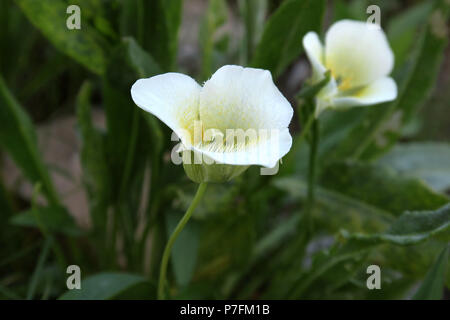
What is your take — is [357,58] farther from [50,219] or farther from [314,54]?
[50,219]

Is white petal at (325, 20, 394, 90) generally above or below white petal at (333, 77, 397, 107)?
above

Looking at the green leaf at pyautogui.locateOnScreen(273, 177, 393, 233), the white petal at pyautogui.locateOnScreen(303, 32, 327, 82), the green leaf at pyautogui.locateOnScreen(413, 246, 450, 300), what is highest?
the white petal at pyautogui.locateOnScreen(303, 32, 327, 82)

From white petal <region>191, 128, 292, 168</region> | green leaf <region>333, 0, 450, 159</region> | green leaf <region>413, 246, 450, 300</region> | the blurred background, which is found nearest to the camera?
white petal <region>191, 128, 292, 168</region>

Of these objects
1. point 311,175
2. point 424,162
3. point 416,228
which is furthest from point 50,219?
point 424,162

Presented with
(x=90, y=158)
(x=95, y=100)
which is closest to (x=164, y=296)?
(x=90, y=158)

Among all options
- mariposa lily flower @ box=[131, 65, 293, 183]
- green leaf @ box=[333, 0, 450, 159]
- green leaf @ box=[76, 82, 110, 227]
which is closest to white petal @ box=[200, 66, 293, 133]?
mariposa lily flower @ box=[131, 65, 293, 183]

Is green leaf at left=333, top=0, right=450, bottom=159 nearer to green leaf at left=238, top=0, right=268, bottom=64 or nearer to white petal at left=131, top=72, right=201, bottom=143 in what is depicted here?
green leaf at left=238, top=0, right=268, bottom=64
